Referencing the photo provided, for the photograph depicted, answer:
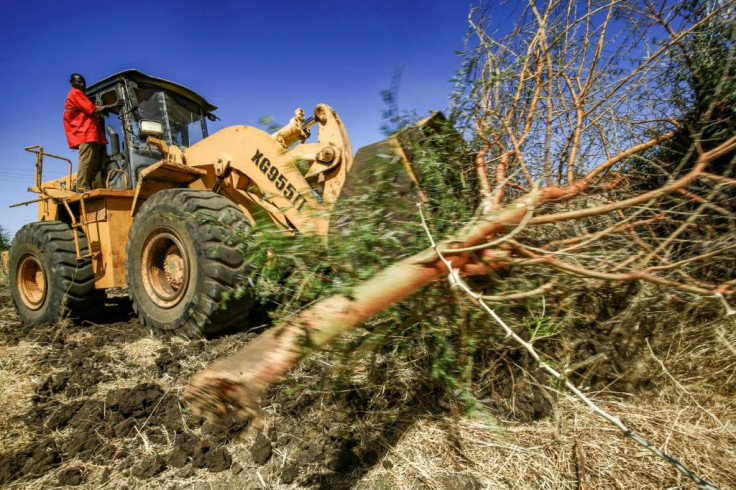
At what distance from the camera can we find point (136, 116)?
4.90 metres

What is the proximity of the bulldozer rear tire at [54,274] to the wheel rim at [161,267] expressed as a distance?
1.34 metres

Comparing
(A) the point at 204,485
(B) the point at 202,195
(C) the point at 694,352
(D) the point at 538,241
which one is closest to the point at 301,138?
(B) the point at 202,195

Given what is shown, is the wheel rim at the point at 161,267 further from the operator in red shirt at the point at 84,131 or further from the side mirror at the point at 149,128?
the operator in red shirt at the point at 84,131

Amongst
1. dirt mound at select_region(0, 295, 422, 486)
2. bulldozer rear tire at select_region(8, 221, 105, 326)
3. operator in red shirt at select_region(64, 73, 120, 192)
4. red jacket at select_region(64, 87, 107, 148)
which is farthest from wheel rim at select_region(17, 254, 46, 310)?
dirt mound at select_region(0, 295, 422, 486)

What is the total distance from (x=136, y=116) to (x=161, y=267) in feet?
7.53

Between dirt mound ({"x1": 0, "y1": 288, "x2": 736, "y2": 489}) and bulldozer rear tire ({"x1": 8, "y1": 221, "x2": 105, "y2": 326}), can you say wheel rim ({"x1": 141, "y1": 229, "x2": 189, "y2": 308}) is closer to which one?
dirt mound ({"x1": 0, "y1": 288, "x2": 736, "y2": 489})

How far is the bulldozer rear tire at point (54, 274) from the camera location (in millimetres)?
4457

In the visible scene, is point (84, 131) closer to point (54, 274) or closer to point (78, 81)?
point (78, 81)

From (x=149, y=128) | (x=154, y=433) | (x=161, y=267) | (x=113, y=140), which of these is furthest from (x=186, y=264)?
(x=113, y=140)

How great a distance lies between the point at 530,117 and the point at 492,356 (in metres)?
1.59

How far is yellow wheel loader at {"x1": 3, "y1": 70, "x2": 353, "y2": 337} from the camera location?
3295 millimetres

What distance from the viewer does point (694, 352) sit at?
2.17 metres

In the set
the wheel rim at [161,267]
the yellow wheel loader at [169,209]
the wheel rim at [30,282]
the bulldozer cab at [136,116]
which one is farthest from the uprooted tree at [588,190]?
the wheel rim at [30,282]

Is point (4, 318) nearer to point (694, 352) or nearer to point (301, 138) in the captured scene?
point (301, 138)
